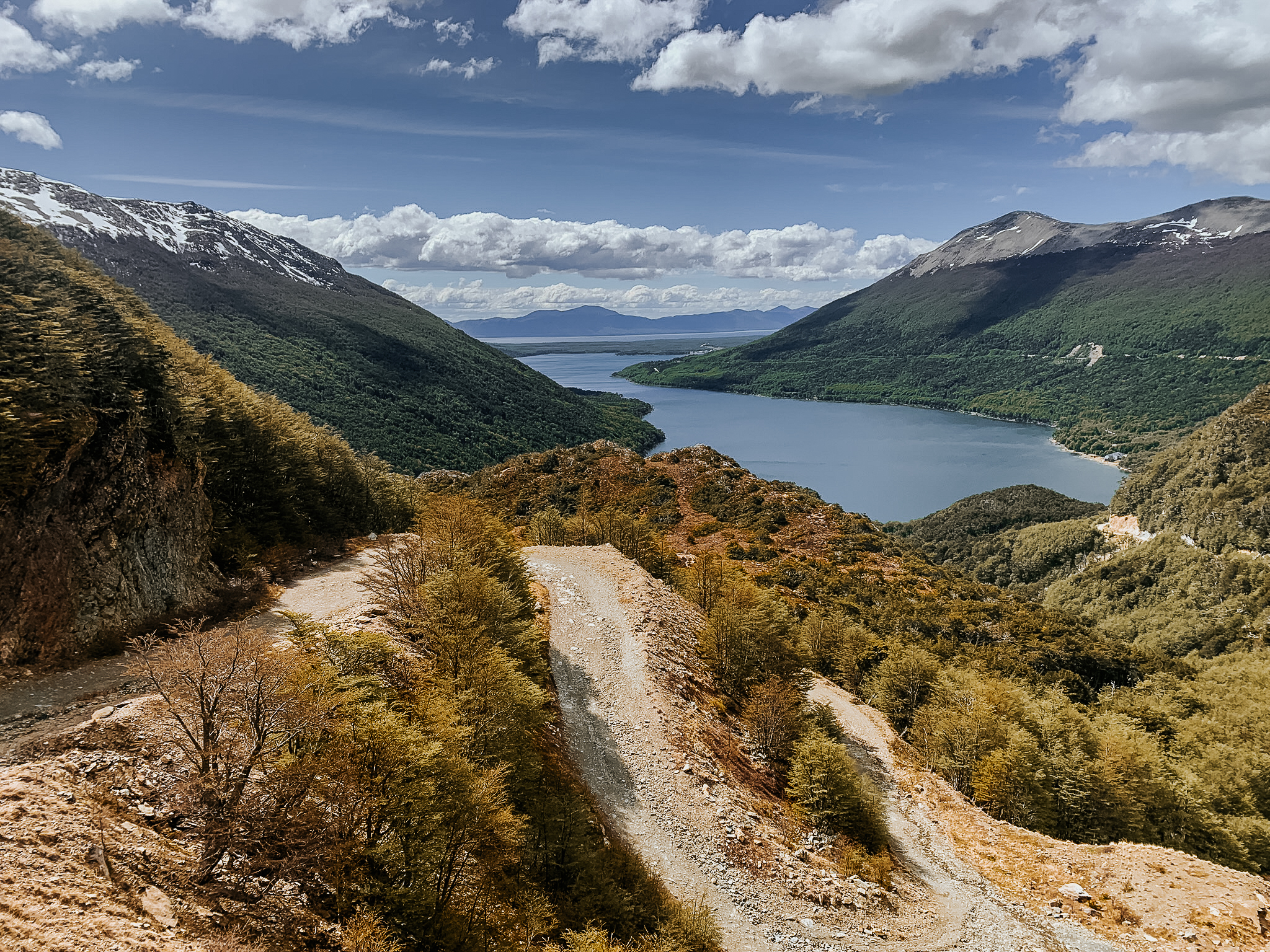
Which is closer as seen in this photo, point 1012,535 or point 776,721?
point 776,721

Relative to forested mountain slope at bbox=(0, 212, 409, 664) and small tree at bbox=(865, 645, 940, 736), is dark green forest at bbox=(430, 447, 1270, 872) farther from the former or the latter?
forested mountain slope at bbox=(0, 212, 409, 664)

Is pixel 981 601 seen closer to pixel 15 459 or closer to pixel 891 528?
pixel 15 459

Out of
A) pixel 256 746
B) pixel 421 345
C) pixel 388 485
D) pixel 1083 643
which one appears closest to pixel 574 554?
pixel 388 485

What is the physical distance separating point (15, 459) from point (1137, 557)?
117 meters

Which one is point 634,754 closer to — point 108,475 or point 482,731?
point 482,731

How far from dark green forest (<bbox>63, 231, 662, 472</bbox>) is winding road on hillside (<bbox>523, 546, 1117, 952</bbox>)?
4424 inches

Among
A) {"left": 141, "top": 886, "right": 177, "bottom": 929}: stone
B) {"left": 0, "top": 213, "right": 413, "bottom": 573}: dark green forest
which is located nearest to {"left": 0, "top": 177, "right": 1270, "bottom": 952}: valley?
{"left": 141, "top": 886, "right": 177, "bottom": 929}: stone

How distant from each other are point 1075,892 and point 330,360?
175583 mm

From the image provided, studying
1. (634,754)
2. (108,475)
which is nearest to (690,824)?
(634,754)

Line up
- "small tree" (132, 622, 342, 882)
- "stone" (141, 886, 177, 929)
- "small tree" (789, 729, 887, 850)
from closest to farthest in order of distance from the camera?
"stone" (141, 886, 177, 929), "small tree" (132, 622, 342, 882), "small tree" (789, 729, 887, 850)

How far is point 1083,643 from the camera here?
50.3 meters

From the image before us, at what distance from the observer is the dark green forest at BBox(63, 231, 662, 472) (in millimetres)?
136250

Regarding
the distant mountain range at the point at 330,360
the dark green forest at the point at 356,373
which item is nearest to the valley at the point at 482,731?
the dark green forest at the point at 356,373

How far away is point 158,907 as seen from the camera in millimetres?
8109
